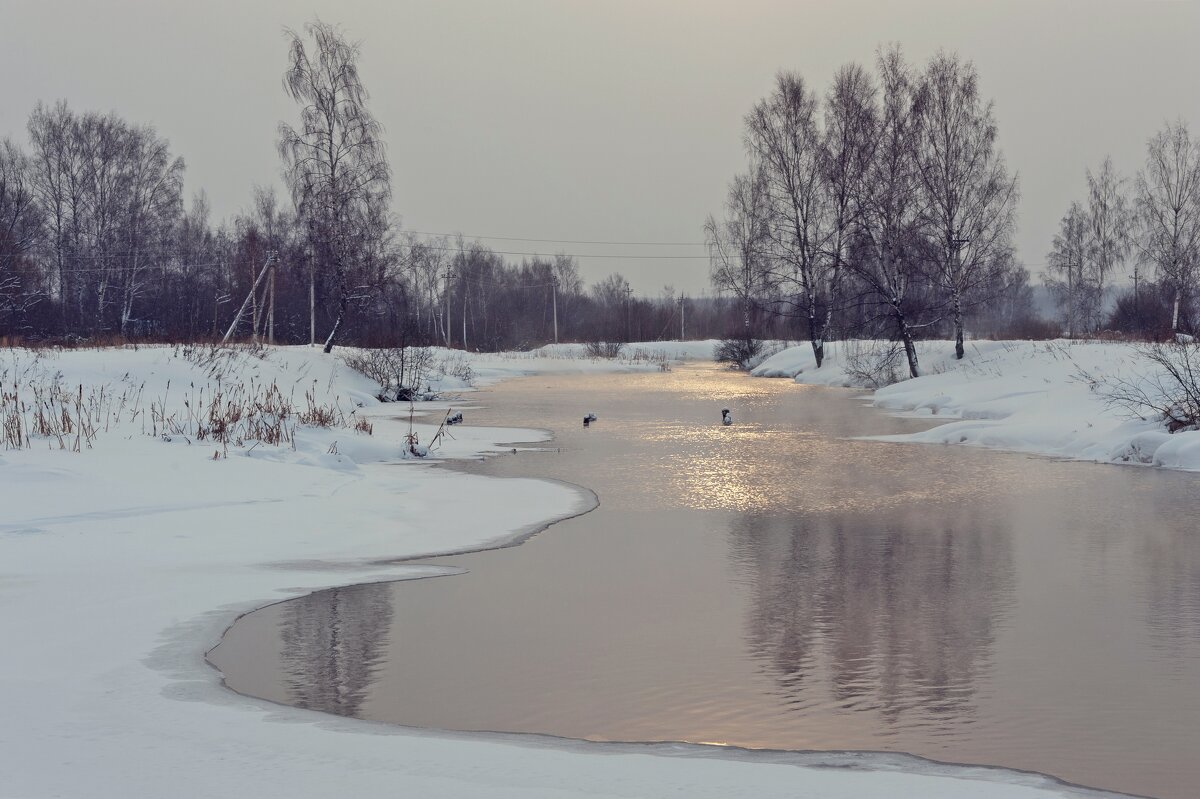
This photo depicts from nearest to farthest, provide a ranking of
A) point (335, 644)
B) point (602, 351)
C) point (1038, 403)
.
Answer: point (335, 644)
point (1038, 403)
point (602, 351)

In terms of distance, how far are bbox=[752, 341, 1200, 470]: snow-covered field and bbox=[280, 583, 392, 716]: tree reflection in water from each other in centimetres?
1113

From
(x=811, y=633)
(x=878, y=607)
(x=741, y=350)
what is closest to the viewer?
(x=811, y=633)

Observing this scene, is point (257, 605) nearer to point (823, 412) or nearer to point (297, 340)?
point (823, 412)

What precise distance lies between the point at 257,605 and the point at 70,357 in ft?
46.8

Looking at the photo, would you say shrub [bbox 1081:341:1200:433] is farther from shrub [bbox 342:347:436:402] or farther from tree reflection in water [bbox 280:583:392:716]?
shrub [bbox 342:347:436:402]

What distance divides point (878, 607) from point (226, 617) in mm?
3961

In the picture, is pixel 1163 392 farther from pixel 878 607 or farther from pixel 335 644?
pixel 335 644

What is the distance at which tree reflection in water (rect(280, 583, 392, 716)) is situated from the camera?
477 cm

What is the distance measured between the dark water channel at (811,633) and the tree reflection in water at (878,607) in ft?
0.07

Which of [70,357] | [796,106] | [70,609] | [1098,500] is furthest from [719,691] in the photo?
[796,106]

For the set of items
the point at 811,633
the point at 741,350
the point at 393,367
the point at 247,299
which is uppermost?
the point at 247,299

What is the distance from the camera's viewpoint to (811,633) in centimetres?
577

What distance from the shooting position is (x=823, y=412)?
75.2 feet

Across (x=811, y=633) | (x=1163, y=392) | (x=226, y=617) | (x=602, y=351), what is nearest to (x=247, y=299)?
(x=1163, y=392)
